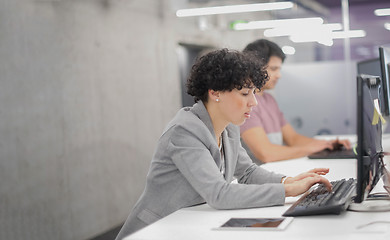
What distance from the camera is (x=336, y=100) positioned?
733 cm

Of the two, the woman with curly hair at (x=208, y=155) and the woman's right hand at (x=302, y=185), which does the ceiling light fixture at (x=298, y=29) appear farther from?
the woman's right hand at (x=302, y=185)

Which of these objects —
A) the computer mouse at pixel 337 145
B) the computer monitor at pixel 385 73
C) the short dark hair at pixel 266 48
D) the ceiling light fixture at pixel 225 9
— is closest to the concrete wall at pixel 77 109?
the ceiling light fixture at pixel 225 9

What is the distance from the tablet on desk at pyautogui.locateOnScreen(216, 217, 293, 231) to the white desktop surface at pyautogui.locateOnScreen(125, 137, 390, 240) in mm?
15

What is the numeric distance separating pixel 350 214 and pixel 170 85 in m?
5.17

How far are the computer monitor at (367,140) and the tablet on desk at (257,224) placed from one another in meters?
0.28

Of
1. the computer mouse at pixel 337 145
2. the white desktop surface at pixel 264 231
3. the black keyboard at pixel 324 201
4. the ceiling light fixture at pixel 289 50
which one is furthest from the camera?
the ceiling light fixture at pixel 289 50

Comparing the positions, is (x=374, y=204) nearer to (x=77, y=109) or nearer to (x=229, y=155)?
(x=229, y=155)

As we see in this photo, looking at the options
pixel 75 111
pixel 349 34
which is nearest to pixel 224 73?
pixel 75 111

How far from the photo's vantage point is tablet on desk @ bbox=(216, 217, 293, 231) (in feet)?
5.42

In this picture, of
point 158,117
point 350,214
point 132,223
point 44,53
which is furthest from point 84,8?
point 350,214

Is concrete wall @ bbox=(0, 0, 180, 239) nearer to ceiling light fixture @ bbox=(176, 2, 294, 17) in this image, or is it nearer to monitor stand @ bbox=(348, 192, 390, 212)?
ceiling light fixture @ bbox=(176, 2, 294, 17)

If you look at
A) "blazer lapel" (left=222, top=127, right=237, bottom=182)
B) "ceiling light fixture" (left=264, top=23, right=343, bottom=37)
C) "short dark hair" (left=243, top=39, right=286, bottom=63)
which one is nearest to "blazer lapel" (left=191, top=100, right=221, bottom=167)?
"blazer lapel" (left=222, top=127, right=237, bottom=182)

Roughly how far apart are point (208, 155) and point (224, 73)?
35 cm

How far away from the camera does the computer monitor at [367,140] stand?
1646mm
